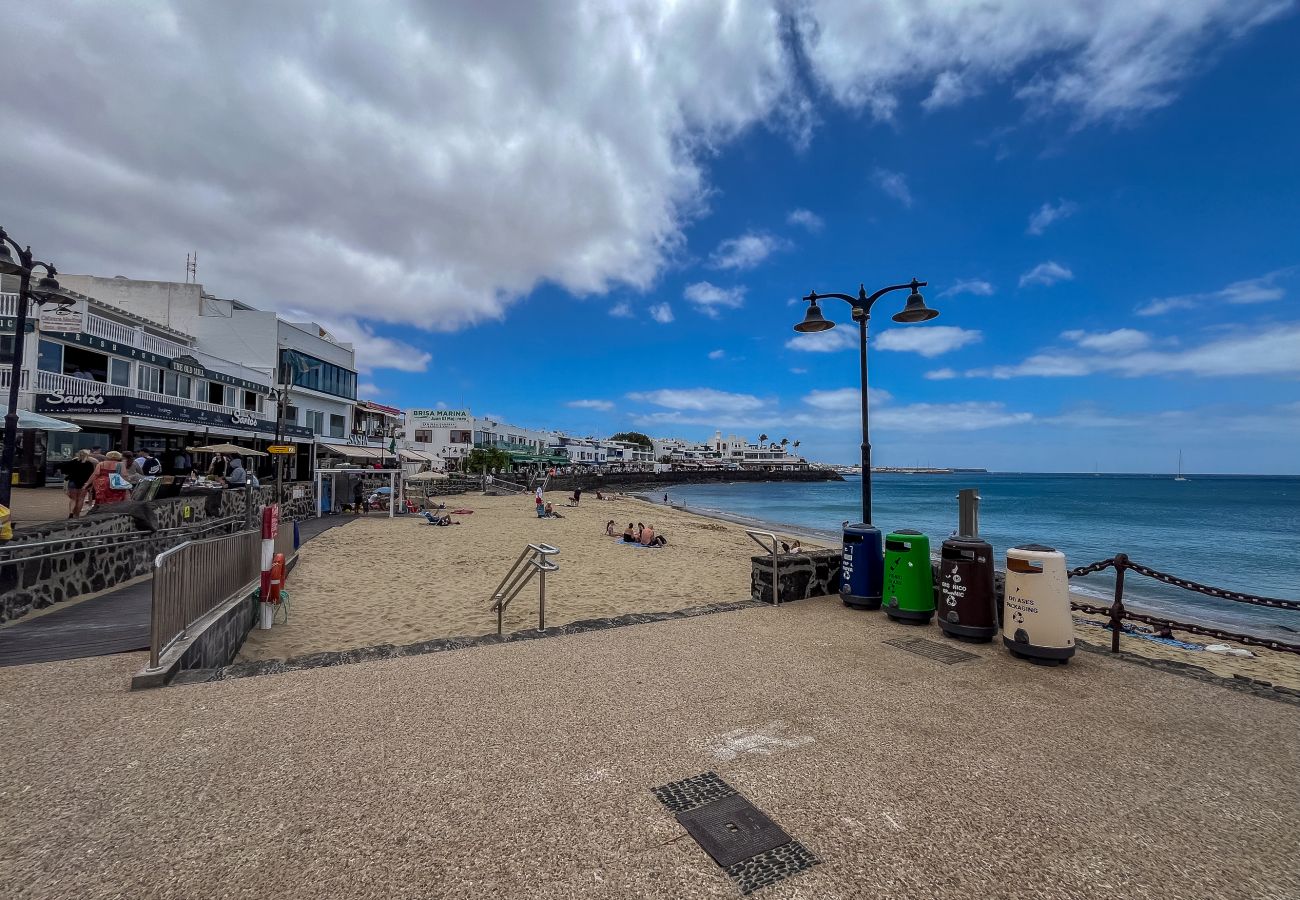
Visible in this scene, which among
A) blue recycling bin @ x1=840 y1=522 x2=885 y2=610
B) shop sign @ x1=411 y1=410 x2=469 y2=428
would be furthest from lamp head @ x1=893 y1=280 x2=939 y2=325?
shop sign @ x1=411 y1=410 x2=469 y2=428

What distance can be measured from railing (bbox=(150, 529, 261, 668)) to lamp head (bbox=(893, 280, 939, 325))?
7.95 m

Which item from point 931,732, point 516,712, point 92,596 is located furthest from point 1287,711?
point 92,596

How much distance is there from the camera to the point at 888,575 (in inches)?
223

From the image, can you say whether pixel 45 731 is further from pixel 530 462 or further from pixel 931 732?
pixel 530 462

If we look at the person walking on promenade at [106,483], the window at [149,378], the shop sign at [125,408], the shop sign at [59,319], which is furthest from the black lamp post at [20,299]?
the window at [149,378]

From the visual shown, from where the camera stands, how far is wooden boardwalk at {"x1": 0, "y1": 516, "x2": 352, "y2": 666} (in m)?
4.80

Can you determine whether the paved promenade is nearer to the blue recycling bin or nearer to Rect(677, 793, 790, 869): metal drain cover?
Rect(677, 793, 790, 869): metal drain cover

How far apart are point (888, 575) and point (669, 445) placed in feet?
443

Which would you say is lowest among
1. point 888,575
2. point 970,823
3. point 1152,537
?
point 1152,537

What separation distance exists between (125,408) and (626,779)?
22.7m

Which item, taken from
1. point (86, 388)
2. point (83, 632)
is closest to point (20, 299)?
point (83, 632)

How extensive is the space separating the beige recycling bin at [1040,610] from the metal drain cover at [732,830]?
10.7 feet

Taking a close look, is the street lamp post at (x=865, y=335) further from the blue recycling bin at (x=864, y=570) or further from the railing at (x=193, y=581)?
the railing at (x=193, y=581)

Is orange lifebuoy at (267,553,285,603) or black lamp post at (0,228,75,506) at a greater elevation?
black lamp post at (0,228,75,506)
